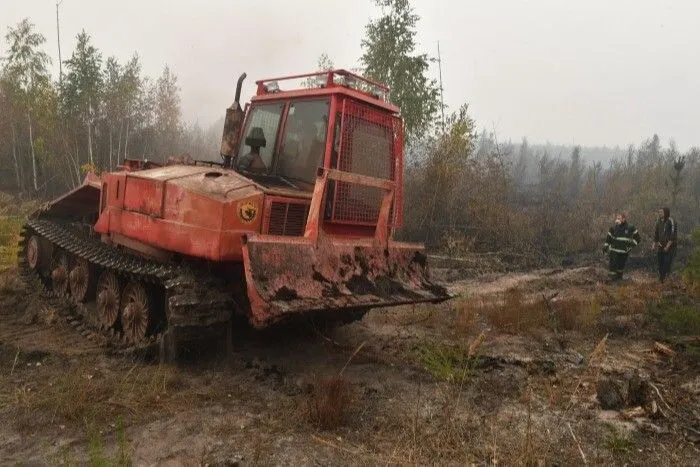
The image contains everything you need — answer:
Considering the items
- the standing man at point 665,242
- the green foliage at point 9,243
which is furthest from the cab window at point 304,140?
the standing man at point 665,242

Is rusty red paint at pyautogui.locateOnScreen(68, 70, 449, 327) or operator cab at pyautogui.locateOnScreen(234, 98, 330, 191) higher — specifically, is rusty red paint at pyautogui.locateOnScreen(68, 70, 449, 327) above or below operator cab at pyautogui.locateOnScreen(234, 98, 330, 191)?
below

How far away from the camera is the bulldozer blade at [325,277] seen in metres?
4.55

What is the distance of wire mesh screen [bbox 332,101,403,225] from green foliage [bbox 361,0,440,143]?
57.8 ft

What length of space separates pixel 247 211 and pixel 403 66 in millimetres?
20339

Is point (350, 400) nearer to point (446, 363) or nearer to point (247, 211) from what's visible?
point (446, 363)

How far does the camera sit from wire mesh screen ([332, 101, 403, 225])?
18.9ft

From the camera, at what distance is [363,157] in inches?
236

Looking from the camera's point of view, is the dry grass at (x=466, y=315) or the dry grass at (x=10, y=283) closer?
the dry grass at (x=466, y=315)

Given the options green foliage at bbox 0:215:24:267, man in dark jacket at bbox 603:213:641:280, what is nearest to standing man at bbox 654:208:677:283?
man in dark jacket at bbox 603:213:641:280

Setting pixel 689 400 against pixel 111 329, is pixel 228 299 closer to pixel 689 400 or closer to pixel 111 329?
pixel 111 329

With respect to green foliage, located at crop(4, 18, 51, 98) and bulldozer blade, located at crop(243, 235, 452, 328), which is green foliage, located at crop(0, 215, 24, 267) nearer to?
bulldozer blade, located at crop(243, 235, 452, 328)

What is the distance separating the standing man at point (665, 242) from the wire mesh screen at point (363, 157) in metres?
8.39

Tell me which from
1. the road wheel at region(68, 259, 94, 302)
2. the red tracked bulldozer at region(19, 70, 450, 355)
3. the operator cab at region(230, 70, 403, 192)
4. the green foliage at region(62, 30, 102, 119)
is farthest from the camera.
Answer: the green foliage at region(62, 30, 102, 119)

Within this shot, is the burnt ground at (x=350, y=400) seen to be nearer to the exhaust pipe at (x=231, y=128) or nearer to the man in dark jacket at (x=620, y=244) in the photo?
the exhaust pipe at (x=231, y=128)
